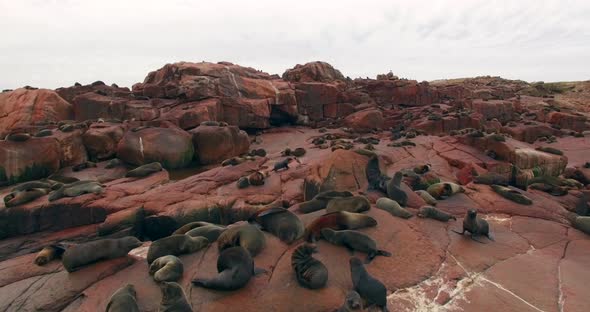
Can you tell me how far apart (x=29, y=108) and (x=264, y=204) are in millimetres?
23015

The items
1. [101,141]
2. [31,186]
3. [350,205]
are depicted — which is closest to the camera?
[350,205]

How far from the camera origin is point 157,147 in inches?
808

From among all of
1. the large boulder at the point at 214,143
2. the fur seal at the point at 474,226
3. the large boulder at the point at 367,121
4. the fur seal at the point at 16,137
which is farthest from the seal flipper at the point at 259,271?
the large boulder at the point at 367,121

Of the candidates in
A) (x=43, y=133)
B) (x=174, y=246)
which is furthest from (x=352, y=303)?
(x=43, y=133)

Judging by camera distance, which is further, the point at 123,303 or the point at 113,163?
the point at 113,163

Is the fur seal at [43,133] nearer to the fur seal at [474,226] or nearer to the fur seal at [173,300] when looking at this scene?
the fur seal at [173,300]

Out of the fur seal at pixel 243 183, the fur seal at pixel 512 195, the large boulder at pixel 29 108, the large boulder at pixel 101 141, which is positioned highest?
the large boulder at pixel 29 108

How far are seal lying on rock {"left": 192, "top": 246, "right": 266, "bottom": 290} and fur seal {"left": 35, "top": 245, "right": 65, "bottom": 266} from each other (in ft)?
12.8

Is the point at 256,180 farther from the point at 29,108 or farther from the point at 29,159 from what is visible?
the point at 29,108

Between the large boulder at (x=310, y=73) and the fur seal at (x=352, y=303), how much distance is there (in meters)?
39.7

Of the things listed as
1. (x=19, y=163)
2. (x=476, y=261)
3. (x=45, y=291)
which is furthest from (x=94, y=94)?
(x=476, y=261)

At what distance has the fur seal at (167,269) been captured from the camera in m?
6.21

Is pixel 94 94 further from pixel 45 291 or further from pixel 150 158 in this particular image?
pixel 45 291

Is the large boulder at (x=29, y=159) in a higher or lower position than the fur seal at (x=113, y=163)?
higher
